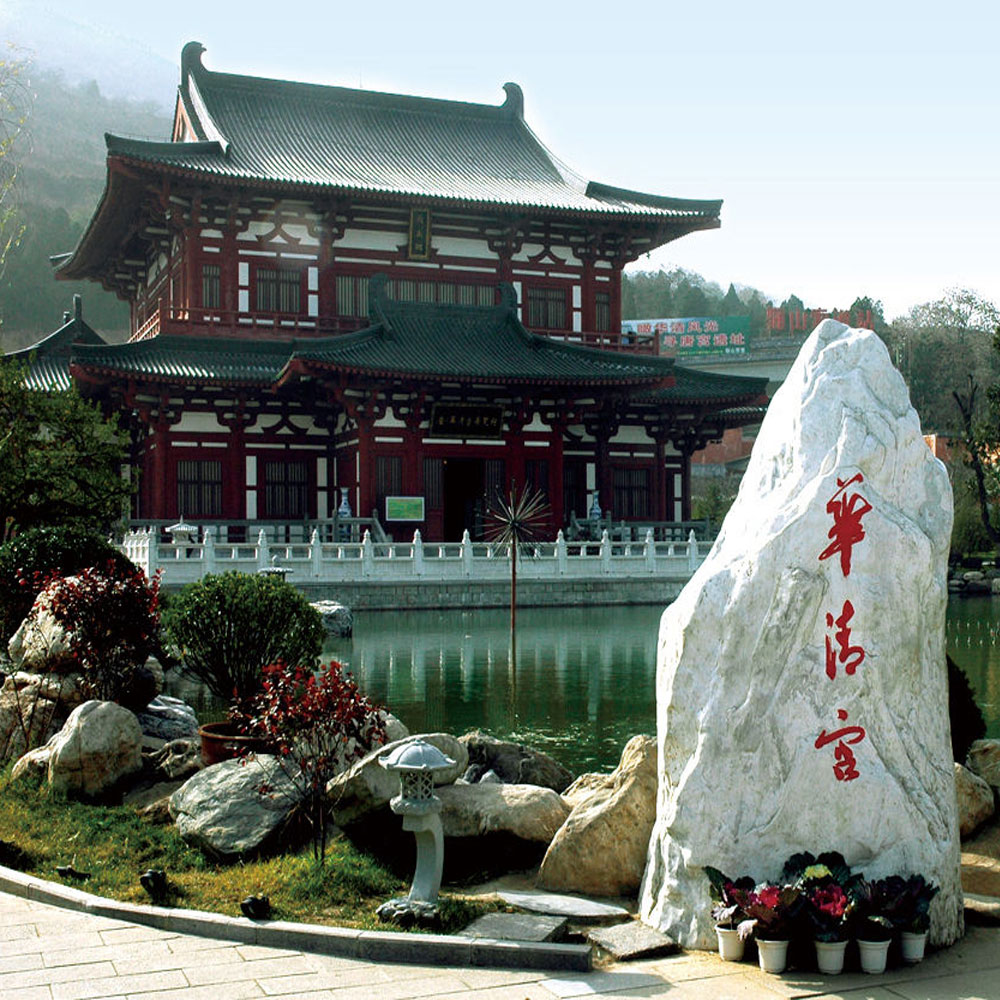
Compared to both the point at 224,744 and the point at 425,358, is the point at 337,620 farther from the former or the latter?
the point at 224,744

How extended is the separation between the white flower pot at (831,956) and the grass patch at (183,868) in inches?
67.2

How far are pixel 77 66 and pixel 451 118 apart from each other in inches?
5589

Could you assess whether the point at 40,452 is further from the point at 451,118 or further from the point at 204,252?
the point at 451,118

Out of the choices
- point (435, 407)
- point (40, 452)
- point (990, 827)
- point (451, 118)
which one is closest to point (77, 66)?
point (451, 118)

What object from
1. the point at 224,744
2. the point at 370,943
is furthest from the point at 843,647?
the point at 224,744

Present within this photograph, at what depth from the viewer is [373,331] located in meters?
32.6

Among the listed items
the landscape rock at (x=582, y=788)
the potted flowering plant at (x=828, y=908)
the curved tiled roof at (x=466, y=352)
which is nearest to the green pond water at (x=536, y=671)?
the landscape rock at (x=582, y=788)

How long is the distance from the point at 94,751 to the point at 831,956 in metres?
5.51

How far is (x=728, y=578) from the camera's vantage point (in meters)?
6.04

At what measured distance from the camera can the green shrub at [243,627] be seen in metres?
11.4

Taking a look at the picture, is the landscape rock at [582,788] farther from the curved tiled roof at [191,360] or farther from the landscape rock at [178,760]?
the curved tiled roof at [191,360]

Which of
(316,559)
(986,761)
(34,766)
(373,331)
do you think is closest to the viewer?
(986,761)

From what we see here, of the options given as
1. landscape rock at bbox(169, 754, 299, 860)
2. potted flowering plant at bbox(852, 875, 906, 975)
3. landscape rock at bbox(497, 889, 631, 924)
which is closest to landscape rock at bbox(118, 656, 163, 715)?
landscape rock at bbox(169, 754, 299, 860)

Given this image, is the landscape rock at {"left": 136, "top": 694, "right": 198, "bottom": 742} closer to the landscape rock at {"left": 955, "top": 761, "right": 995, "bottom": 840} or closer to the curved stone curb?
the curved stone curb
